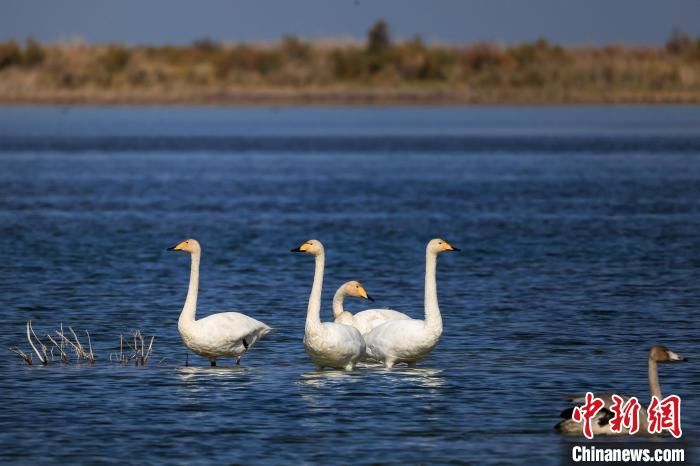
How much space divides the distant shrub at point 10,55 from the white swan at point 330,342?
91.8 meters

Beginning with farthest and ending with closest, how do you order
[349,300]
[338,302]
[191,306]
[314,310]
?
[349,300], [338,302], [191,306], [314,310]

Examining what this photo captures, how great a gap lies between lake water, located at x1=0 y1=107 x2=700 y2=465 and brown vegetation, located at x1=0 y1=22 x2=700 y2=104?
42144 millimetres

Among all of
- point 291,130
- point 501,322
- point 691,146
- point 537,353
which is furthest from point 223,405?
point 291,130

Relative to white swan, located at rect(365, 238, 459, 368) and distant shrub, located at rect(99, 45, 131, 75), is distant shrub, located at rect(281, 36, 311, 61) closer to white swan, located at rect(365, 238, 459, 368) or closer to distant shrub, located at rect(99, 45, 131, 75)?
distant shrub, located at rect(99, 45, 131, 75)

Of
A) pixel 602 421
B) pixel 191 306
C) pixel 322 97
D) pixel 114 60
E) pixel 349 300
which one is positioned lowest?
pixel 349 300

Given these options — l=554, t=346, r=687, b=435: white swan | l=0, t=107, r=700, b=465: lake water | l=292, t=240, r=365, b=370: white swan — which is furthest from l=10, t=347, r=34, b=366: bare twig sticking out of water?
l=554, t=346, r=687, b=435: white swan

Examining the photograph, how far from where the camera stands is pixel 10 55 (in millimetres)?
103750

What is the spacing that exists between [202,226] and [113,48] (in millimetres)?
77113

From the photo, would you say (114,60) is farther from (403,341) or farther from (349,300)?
(403,341)

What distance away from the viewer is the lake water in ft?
42.0

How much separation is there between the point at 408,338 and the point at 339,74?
87.6 meters

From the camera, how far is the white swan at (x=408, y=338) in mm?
15234

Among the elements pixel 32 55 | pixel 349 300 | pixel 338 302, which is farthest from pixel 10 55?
pixel 338 302

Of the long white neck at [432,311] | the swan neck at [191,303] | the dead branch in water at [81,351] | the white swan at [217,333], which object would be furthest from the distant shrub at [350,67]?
the white swan at [217,333]
